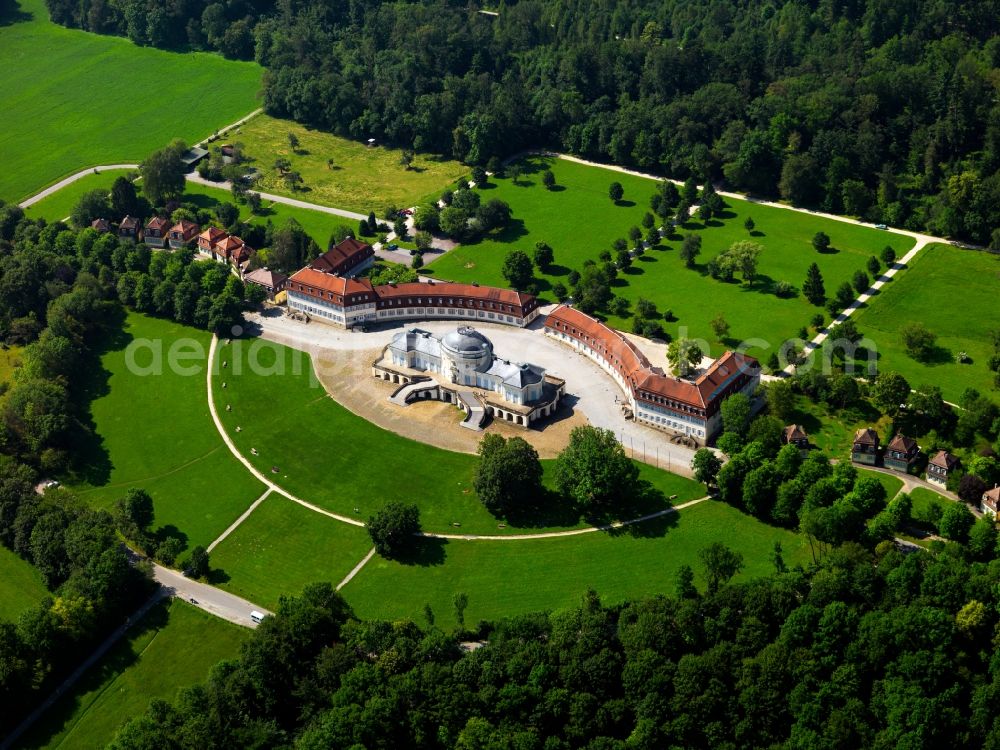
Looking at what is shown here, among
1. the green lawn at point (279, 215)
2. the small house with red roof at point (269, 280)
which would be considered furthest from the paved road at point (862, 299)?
the green lawn at point (279, 215)

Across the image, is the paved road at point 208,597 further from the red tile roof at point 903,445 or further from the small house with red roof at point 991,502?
the small house with red roof at point 991,502

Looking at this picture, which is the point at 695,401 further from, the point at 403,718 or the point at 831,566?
the point at 403,718

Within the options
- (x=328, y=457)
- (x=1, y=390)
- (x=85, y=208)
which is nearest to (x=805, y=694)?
(x=328, y=457)

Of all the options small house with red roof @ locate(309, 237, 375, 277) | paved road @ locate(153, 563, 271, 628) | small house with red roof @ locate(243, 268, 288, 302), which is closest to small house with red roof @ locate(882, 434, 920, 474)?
paved road @ locate(153, 563, 271, 628)

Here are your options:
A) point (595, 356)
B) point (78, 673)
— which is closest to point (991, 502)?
point (595, 356)

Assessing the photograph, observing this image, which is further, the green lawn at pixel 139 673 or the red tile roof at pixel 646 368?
the red tile roof at pixel 646 368

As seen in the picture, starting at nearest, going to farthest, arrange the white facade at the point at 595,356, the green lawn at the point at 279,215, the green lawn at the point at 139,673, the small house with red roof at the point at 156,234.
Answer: the green lawn at the point at 139,673 < the white facade at the point at 595,356 < the small house with red roof at the point at 156,234 < the green lawn at the point at 279,215

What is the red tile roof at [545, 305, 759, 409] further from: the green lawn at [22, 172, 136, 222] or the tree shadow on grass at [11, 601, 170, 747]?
the green lawn at [22, 172, 136, 222]
